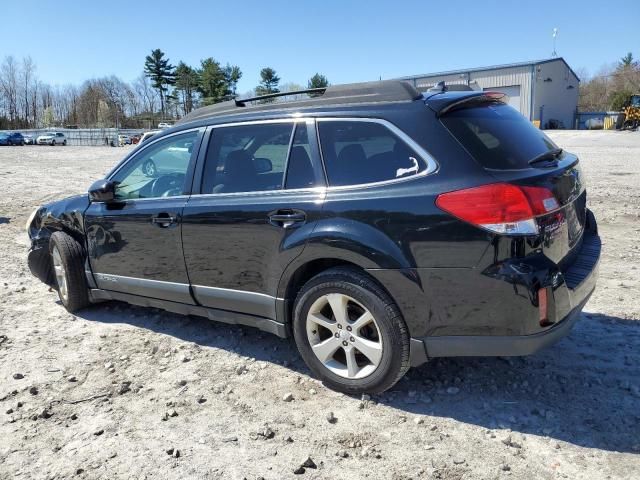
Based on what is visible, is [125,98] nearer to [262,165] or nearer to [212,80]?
[212,80]

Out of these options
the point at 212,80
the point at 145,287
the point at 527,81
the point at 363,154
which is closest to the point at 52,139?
the point at 212,80

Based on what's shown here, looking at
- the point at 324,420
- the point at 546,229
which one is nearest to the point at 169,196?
the point at 324,420

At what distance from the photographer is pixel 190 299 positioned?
14.3 feet

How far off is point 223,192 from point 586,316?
321cm

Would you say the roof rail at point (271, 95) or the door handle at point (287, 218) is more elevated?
the roof rail at point (271, 95)

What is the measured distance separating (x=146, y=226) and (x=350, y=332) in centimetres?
201

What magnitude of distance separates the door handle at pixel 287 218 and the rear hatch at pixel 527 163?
3.48ft

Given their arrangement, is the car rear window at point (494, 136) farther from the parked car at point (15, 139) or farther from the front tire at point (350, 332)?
the parked car at point (15, 139)

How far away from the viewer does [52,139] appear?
56.9 m

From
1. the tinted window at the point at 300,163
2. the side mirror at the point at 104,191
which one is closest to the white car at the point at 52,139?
the side mirror at the point at 104,191

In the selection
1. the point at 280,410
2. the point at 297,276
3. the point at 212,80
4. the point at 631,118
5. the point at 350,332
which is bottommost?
the point at 280,410

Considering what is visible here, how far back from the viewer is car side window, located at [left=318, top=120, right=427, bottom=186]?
10.9 feet

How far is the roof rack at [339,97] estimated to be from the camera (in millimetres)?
3477

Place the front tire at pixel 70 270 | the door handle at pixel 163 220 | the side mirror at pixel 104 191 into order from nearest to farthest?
the door handle at pixel 163 220 → the side mirror at pixel 104 191 → the front tire at pixel 70 270
